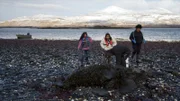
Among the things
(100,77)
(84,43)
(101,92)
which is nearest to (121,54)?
(100,77)

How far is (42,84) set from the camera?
1470cm

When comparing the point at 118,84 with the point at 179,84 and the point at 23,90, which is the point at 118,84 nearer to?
the point at 179,84

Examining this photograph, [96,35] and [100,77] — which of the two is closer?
[100,77]

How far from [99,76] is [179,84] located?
4.64 m

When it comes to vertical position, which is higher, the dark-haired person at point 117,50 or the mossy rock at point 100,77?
the dark-haired person at point 117,50

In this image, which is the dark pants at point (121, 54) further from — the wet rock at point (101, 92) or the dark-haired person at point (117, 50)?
the wet rock at point (101, 92)

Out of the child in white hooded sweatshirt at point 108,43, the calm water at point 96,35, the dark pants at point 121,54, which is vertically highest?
the child in white hooded sweatshirt at point 108,43

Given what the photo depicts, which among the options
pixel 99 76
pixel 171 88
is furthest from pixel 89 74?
pixel 171 88

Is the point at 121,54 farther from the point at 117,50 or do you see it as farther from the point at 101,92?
the point at 101,92

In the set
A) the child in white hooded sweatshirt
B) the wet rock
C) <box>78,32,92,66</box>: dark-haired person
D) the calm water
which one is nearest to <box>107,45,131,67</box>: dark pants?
the child in white hooded sweatshirt

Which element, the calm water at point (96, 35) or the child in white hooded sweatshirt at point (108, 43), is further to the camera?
the calm water at point (96, 35)

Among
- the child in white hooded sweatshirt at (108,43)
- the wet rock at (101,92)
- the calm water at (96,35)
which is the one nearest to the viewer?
the wet rock at (101,92)

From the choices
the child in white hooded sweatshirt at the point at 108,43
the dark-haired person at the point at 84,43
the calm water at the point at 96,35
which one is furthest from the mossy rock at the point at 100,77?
the calm water at the point at 96,35

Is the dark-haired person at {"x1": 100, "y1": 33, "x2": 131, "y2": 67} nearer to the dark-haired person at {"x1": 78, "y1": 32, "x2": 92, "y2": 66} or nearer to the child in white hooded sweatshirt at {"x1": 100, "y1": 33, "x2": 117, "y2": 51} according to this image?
the child in white hooded sweatshirt at {"x1": 100, "y1": 33, "x2": 117, "y2": 51}
